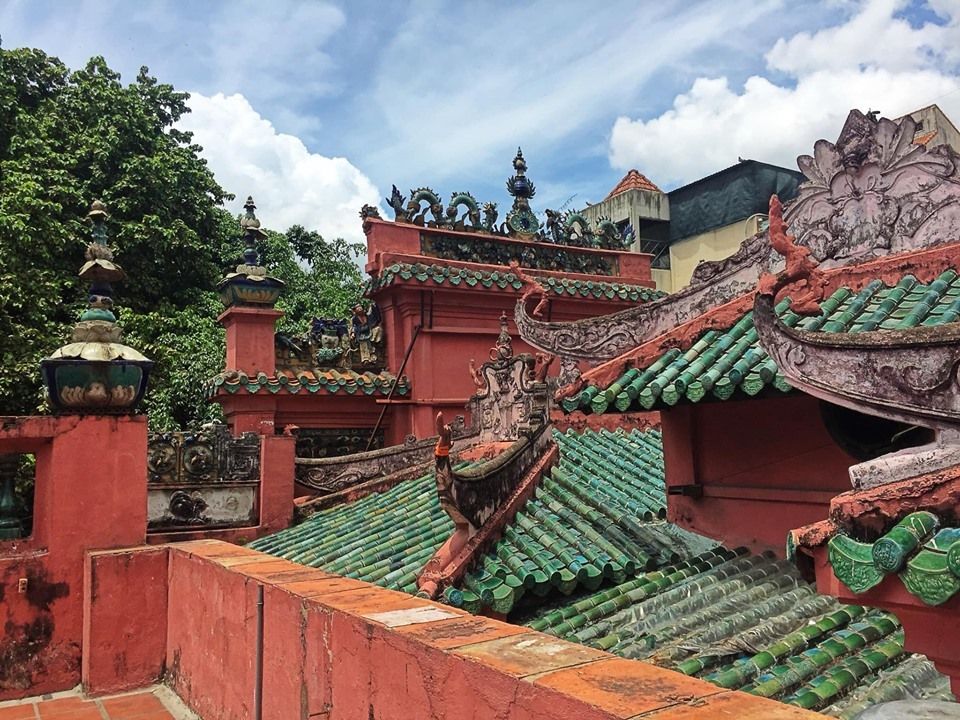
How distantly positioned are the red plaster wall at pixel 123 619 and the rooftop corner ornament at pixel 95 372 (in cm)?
113

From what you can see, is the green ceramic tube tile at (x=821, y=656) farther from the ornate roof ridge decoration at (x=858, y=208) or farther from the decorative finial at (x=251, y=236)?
the decorative finial at (x=251, y=236)

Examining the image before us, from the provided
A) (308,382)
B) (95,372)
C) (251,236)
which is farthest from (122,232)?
(95,372)

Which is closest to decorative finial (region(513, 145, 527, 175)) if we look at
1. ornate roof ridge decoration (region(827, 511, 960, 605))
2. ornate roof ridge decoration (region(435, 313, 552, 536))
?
ornate roof ridge decoration (region(435, 313, 552, 536))

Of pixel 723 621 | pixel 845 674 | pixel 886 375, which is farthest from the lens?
pixel 723 621

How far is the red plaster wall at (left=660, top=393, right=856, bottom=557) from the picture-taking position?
5383mm

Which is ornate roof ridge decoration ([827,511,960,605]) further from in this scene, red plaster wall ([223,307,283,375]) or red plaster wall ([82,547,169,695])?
red plaster wall ([223,307,283,375])

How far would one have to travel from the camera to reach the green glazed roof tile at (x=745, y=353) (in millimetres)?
4660

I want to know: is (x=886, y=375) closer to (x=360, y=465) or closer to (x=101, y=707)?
(x=101, y=707)

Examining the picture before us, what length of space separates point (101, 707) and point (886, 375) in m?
5.11

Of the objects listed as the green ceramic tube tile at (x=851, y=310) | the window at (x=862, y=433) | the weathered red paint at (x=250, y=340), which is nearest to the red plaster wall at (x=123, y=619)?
the window at (x=862, y=433)

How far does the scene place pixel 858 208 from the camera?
18.4 feet

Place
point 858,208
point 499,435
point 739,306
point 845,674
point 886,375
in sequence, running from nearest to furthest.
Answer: point 886,375 → point 845,674 → point 858,208 → point 739,306 → point 499,435

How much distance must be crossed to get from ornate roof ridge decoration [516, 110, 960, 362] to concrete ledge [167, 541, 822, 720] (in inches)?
168

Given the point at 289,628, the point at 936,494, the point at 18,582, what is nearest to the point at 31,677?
the point at 18,582
